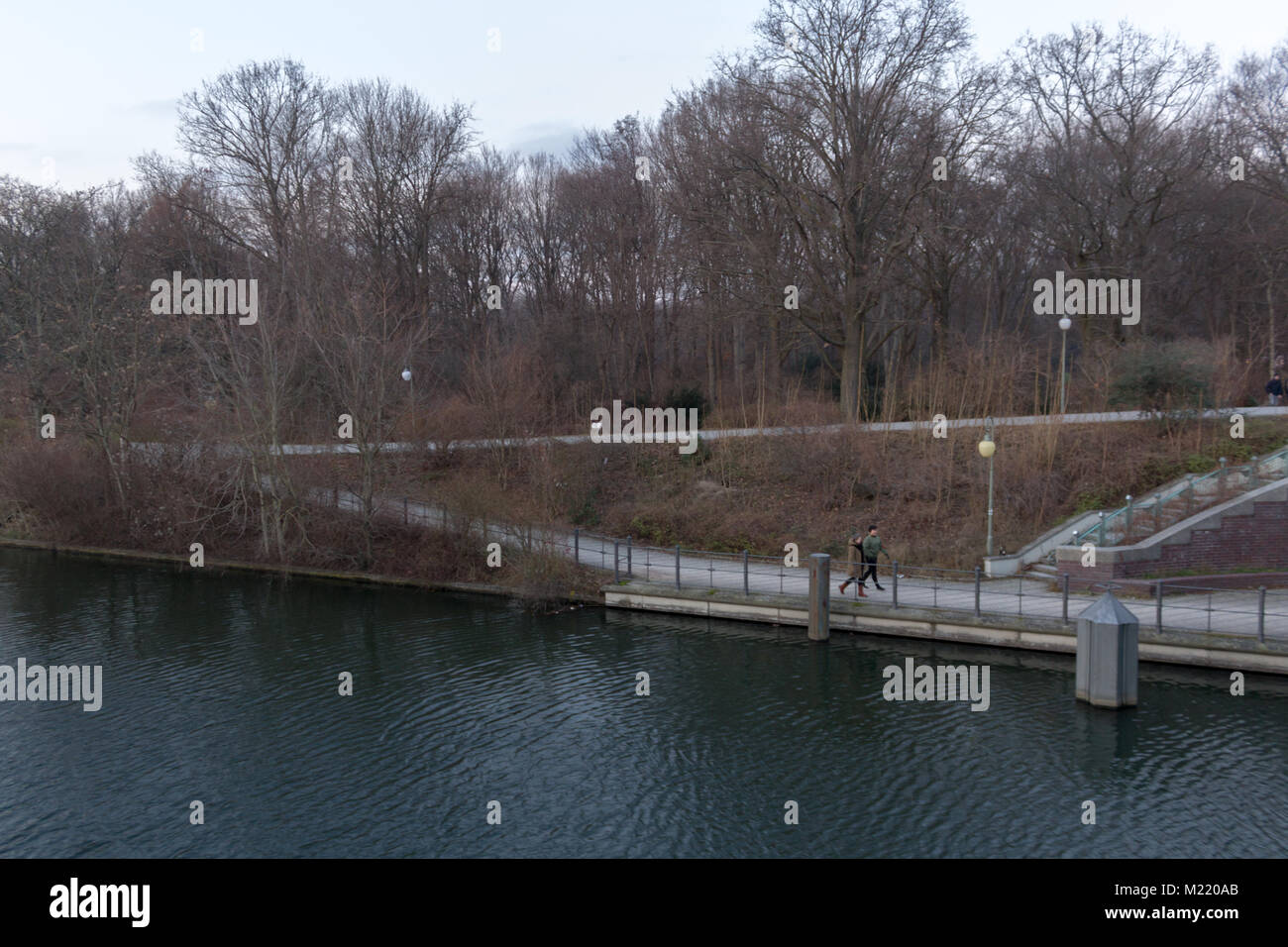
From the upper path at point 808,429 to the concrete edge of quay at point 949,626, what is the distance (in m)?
8.01

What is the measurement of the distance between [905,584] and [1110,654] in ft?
19.8

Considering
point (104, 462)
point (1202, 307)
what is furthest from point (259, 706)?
point (1202, 307)

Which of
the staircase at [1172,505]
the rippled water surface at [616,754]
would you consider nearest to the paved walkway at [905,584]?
the rippled water surface at [616,754]

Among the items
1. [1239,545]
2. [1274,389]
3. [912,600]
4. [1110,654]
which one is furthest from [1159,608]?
[1274,389]

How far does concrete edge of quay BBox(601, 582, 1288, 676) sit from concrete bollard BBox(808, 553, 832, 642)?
605 mm

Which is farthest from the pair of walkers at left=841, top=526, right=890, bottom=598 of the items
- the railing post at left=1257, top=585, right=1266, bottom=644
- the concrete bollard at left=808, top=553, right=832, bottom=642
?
the railing post at left=1257, top=585, right=1266, bottom=644

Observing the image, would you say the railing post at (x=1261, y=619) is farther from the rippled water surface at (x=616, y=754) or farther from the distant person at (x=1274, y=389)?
the distant person at (x=1274, y=389)

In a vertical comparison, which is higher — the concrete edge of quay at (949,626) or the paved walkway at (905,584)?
the paved walkway at (905,584)

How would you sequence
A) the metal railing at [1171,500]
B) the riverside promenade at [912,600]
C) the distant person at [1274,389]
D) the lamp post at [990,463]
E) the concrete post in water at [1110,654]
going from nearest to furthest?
the concrete post in water at [1110,654]
the riverside promenade at [912,600]
the lamp post at [990,463]
the metal railing at [1171,500]
the distant person at [1274,389]

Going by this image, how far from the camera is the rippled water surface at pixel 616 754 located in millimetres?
9930

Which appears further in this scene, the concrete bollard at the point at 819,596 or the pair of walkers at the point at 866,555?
the pair of walkers at the point at 866,555

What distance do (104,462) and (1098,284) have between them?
106ft
